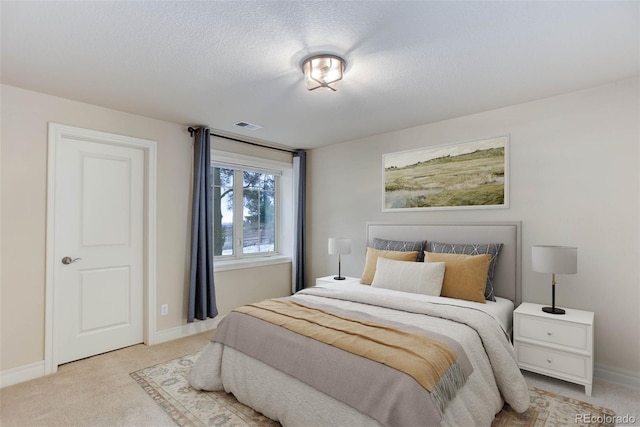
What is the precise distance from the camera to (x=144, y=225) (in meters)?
3.53

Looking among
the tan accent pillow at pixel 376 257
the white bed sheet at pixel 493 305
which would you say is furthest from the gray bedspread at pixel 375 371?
the tan accent pillow at pixel 376 257

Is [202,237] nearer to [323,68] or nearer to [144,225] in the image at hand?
[144,225]

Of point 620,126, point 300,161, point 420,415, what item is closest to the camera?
point 420,415

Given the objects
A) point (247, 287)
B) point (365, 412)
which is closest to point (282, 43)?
point (365, 412)

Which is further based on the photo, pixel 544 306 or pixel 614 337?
pixel 544 306

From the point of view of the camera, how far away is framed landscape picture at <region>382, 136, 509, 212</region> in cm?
323

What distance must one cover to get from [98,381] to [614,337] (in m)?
4.15

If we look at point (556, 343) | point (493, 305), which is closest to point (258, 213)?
point (493, 305)

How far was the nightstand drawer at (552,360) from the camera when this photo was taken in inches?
94.8

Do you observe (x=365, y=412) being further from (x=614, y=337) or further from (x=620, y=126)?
(x=620, y=126)

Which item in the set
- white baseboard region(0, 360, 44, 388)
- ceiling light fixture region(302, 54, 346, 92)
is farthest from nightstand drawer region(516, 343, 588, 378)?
white baseboard region(0, 360, 44, 388)

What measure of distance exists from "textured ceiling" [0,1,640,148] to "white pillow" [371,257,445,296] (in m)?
1.51

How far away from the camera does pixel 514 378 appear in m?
2.08

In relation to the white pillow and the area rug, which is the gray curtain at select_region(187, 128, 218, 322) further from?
the white pillow
